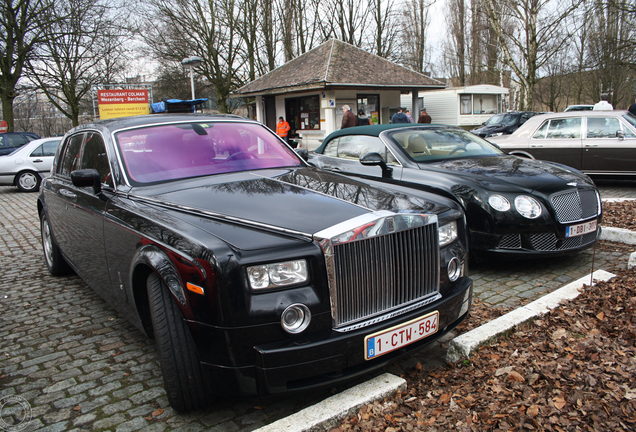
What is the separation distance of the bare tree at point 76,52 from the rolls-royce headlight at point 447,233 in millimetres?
27429

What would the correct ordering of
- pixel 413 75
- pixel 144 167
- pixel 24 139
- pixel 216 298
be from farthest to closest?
pixel 413 75, pixel 24 139, pixel 144 167, pixel 216 298

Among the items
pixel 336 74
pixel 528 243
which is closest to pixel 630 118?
pixel 528 243

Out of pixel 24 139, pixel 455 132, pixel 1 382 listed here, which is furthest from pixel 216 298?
pixel 24 139

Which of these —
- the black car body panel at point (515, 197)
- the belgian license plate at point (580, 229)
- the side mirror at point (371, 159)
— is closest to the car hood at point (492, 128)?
the black car body panel at point (515, 197)

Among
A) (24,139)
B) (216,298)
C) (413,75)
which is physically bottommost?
(216,298)

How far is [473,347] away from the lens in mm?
3174

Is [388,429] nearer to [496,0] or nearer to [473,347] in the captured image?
[473,347]

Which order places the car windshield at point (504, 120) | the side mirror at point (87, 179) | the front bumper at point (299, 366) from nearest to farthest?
1. the front bumper at point (299, 366)
2. the side mirror at point (87, 179)
3. the car windshield at point (504, 120)

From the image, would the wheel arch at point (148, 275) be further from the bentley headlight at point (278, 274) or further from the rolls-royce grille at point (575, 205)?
the rolls-royce grille at point (575, 205)

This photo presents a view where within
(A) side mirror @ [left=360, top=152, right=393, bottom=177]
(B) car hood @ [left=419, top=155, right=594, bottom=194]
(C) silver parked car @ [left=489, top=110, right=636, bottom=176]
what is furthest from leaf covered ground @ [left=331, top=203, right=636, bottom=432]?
(C) silver parked car @ [left=489, top=110, right=636, bottom=176]

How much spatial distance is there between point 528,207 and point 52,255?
530 centimetres

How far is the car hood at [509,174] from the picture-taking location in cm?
495

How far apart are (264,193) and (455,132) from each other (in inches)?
173

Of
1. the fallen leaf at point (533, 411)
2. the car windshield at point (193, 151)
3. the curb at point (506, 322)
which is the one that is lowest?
the fallen leaf at point (533, 411)
